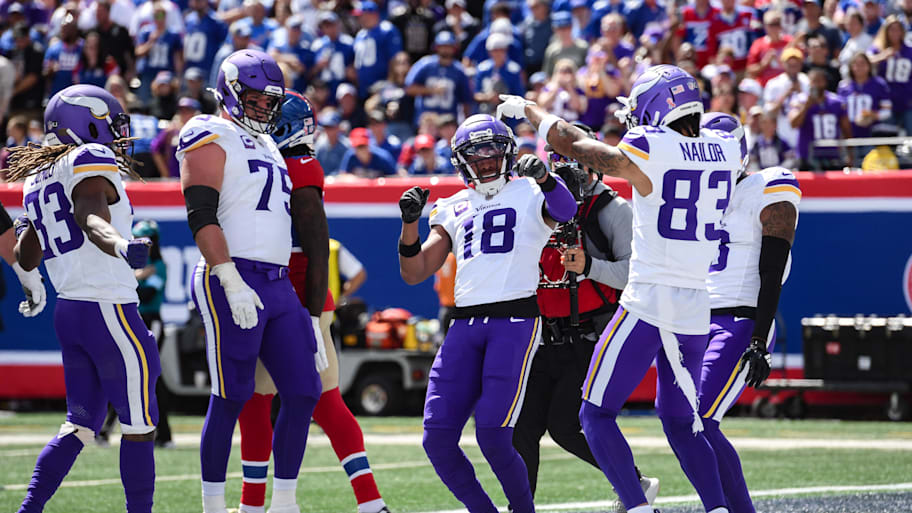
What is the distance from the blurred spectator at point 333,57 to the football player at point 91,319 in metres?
10.9

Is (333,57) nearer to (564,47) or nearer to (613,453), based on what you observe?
(564,47)

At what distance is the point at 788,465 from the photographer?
28.7ft

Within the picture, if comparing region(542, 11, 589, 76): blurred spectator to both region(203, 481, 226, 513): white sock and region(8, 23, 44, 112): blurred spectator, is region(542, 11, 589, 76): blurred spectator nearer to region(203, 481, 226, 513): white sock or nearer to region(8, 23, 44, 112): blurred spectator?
region(8, 23, 44, 112): blurred spectator

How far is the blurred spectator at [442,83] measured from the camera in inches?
599

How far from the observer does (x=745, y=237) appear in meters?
5.84

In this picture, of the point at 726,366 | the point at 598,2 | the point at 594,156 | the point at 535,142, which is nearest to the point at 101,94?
the point at 594,156

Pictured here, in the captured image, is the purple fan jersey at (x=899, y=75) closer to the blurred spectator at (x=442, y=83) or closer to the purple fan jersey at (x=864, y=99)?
the purple fan jersey at (x=864, y=99)

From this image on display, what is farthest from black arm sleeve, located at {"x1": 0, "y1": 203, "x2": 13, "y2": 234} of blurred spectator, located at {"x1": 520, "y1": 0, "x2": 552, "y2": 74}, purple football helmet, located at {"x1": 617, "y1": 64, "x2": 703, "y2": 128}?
blurred spectator, located at {"x1": 520, "y1": 0, "x2": 552, "y2": 74}

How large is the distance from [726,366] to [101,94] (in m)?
2.97

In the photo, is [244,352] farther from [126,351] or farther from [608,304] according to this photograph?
[608,304]

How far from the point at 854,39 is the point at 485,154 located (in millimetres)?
9322

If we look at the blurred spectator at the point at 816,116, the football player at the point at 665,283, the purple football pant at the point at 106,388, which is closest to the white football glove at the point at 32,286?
the purple football pant at the point at 106,388

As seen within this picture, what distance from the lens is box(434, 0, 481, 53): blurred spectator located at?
16.8 m

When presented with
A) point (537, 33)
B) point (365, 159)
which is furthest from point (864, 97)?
point (365, 159)
